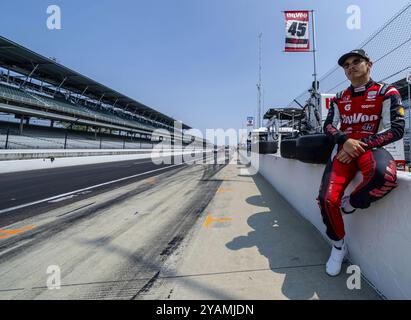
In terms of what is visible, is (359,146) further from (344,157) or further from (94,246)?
(94,246)

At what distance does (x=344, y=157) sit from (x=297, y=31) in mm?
8172

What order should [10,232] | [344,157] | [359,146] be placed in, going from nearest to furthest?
1. [359,146]
2. [344,157]
3. [10,232]

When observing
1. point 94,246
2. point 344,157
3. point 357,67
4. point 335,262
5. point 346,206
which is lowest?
point 94,246

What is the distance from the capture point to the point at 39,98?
97.3 ft

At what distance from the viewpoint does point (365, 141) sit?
202 cm

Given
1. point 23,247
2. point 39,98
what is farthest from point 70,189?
point 39,98

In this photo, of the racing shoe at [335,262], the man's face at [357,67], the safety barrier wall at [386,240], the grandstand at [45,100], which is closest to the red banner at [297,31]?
the man's face at [357,67]

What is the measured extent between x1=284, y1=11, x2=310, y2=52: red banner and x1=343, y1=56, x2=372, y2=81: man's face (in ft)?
23.4

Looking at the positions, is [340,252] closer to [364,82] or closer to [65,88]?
[364,82]

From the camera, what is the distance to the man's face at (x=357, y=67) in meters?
2.23

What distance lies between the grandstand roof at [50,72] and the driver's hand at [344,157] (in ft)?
104

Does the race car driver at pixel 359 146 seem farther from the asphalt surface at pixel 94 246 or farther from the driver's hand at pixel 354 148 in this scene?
the asphalt surface at pixel 94 246

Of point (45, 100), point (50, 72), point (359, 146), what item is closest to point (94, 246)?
point (359, 146)

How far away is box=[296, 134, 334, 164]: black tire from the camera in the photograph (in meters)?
2.63
